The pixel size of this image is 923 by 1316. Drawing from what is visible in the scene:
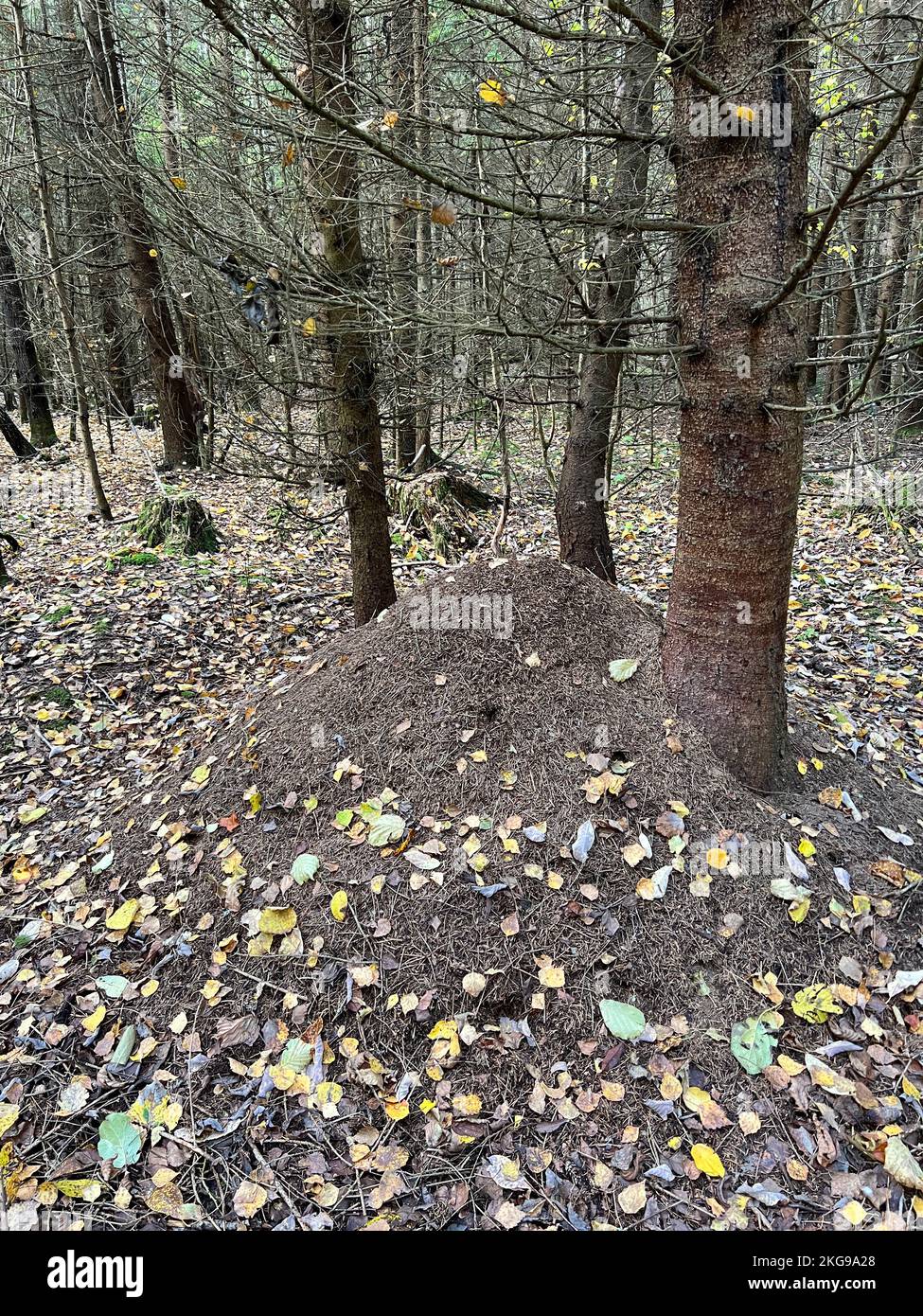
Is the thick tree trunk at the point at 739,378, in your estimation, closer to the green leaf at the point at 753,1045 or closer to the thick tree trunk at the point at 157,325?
the green leaf at the point at 753,1045

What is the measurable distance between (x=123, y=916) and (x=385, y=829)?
3.99 ft

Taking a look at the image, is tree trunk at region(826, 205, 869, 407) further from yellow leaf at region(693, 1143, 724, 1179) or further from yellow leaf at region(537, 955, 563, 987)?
yellow leaf at region(693, 1143, 724, 1179)

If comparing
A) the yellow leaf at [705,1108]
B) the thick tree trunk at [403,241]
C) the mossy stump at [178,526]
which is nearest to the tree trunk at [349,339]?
the thick tree trunk at [403,241]

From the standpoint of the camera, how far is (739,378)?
265 cm

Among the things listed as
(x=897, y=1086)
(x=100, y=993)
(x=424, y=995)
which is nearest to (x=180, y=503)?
(x=100, y=993)

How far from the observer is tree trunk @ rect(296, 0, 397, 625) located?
11.8ft

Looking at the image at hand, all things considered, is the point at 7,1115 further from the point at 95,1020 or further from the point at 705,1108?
the point at 705,1108

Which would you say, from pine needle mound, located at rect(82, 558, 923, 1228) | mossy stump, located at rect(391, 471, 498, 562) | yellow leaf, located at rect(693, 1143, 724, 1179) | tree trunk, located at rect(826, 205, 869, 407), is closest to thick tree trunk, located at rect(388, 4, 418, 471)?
Result: mossy stump, located at rect(391, 471, 498, 562)

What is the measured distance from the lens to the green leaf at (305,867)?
2.95 metres

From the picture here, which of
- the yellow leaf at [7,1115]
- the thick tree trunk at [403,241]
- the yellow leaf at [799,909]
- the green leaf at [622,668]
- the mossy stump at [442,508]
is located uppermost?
the thick tree trunk at [403,241]

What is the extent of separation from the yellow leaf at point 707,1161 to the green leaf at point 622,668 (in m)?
1.84

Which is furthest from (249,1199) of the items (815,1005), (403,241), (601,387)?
(403,241)

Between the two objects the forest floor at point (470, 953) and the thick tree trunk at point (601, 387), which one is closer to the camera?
the forest floor at point (470, 953)
